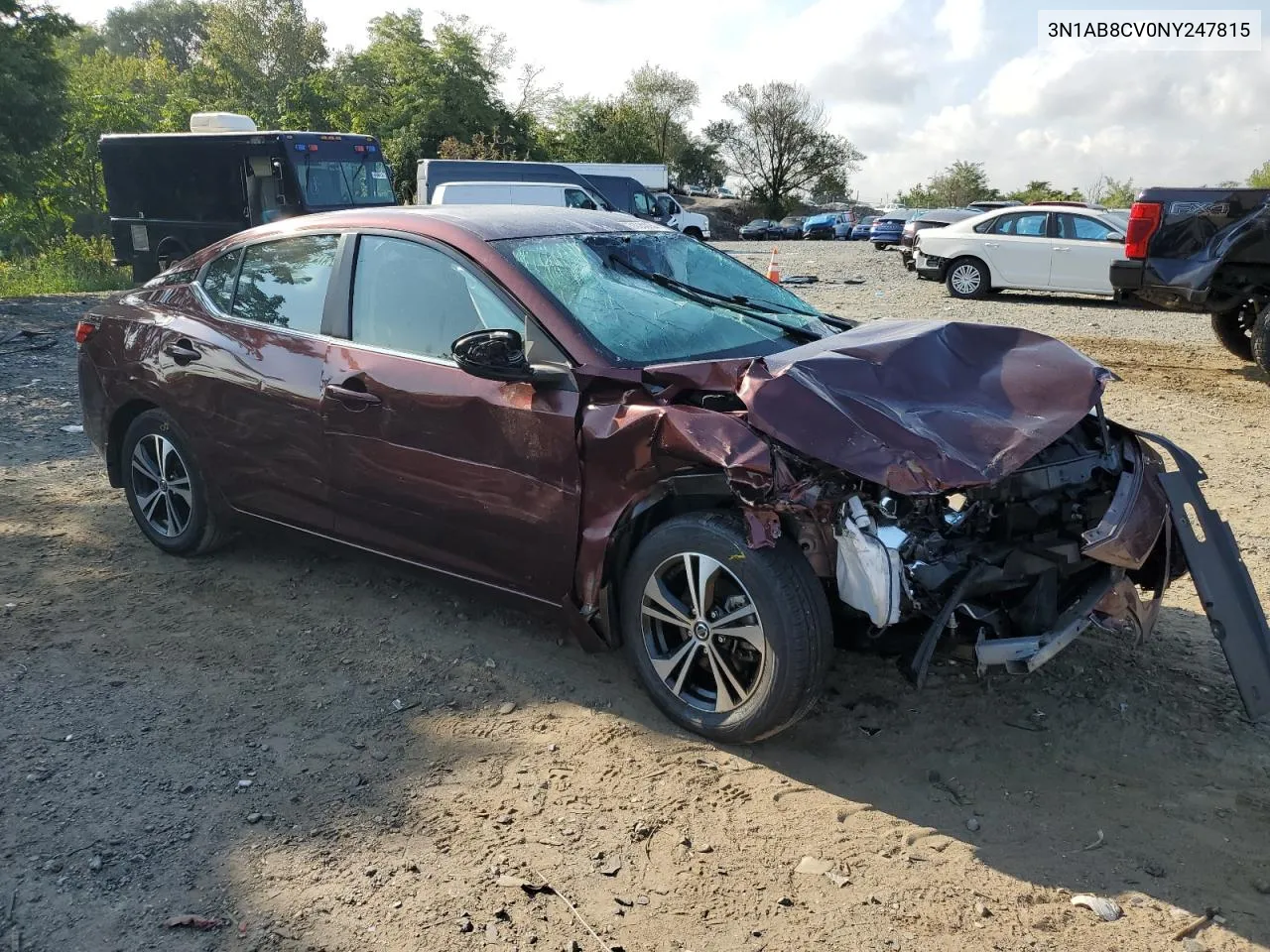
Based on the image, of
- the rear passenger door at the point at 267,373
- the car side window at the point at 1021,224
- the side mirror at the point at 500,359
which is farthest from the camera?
the car side window at the point at 1021,224

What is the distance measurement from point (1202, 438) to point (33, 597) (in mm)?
7110

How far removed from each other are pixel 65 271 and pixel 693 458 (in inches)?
948

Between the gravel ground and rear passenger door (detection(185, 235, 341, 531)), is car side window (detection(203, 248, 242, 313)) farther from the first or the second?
the gravel ground

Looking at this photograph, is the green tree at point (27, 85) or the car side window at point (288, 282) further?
the green tree at point (27, 85)

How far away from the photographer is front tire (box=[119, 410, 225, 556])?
487cm

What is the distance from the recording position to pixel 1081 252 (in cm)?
1584

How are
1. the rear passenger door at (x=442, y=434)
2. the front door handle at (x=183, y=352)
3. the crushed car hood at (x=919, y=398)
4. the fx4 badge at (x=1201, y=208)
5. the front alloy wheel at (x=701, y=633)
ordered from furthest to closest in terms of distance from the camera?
the fx4 badge at (x=1201, y=208)
the front door handle at (x=183, y=352)
the rear passenger door at (x=442, y=434)
the front alloy wheel at (x=701, y=633)
the crushed car hood at (x=919, y=398)

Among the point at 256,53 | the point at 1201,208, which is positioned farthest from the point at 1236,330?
the point at 256,53

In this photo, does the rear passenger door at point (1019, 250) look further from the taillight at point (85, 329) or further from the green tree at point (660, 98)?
the green tree at point (660, 98)

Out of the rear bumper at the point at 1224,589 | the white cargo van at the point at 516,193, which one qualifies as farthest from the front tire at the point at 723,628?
the white cargo van at the point at 516,193

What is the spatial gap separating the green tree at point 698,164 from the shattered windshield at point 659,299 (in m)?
63.7

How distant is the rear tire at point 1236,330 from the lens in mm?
9836

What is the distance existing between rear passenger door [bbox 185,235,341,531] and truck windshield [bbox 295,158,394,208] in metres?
12.2

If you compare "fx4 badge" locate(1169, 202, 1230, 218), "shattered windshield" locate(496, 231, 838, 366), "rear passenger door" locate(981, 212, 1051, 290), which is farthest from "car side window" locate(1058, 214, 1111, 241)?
"shattered windshield" locate(496, 231, 838, 366)
